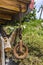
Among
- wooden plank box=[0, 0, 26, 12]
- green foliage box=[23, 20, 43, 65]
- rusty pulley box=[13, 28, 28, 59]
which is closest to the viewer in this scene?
wooden plank box=[0, 0, 26, 12]

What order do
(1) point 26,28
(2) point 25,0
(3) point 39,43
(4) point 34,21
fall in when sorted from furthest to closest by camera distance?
1. (4) point 34,21
2. (1) point 26,28
3. (3) point 39,43
4. (2) point 25,0

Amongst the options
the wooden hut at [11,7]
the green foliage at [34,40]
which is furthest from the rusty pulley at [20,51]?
the green foliage at [34,40]

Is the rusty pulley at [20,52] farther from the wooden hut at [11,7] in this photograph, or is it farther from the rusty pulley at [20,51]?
the wooden hut at [11,7]

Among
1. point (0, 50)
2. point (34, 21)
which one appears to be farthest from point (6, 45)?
point (34, 21)

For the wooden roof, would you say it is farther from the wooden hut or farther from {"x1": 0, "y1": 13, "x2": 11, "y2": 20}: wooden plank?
{"x1": 0, "y1": 13, "x2": 11, "y2": 20}: wooden plank

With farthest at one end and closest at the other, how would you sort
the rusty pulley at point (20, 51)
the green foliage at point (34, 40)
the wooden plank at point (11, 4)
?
the green foliage at point (34, 40) < the rusty pulley at point (20, 51) < the wooden plank at point (11, 4)

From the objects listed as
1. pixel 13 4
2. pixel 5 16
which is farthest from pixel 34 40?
pixel 13 4

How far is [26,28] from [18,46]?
5.77 m

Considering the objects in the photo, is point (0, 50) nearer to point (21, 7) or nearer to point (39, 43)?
point (21, 7)

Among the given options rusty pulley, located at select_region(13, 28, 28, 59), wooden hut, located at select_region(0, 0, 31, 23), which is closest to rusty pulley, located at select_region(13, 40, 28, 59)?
rusty pulley, located at select_region(13, 28, 28, 59)

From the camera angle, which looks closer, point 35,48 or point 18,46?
point 18,46

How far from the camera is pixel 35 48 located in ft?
24.4

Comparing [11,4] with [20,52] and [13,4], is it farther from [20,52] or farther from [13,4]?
[20,52]

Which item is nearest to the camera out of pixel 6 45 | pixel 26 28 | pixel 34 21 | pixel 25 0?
pixel 25 0
